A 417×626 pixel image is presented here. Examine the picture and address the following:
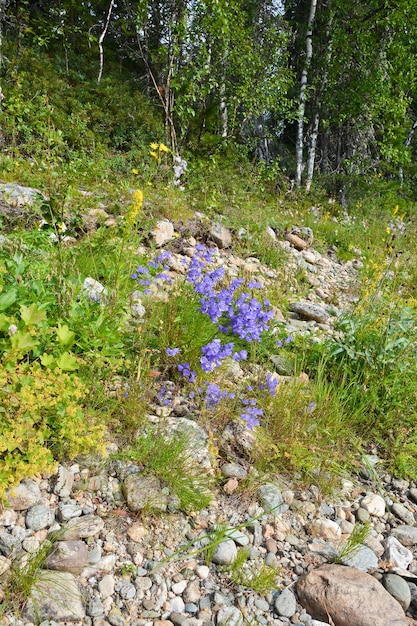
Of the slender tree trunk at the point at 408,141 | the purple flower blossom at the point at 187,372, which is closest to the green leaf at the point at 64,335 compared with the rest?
the purple flower blossom at the point at 187,372

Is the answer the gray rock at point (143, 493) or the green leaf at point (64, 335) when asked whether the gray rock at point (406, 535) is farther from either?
the green leaf at point (64, 335)

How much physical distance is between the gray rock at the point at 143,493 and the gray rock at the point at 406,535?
51.8 inches

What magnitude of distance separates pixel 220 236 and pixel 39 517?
14.7 ft

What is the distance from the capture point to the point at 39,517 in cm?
212

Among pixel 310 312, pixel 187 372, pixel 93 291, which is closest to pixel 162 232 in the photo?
pixel 310 312

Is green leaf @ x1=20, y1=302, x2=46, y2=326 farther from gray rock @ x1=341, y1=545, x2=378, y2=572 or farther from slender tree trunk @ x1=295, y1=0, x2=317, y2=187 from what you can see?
slender tree trunk @ x1=295, y1=0, x2=317, y2=187

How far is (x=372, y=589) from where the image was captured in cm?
211

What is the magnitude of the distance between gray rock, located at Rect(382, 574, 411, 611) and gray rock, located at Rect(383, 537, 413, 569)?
13 centimetres

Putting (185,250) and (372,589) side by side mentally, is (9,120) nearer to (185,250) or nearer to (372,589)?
(185,250)

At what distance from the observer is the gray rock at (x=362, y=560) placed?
2322mm

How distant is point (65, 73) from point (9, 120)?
12.7 feet

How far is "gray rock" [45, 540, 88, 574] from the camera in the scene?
6.36 ft

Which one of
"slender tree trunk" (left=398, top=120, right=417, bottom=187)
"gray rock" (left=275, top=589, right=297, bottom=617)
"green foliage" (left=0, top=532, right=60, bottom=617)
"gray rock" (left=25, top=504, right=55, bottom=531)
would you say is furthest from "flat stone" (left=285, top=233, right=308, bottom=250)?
"slender tree trunk" (left=398, top=120, right=417, bottom=187)

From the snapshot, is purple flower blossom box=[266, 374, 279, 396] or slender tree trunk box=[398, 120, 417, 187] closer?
purple flower blossom box=[266, 374, 279, 396]
